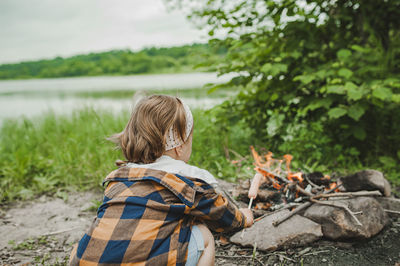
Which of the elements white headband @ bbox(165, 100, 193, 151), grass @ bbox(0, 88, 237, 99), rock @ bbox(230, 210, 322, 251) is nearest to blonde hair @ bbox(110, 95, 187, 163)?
white headband @ bbox(165, 100, 193, 151)

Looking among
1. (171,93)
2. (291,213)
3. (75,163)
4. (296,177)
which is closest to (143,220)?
(291,213)

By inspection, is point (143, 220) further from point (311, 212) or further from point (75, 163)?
point (75, 163)

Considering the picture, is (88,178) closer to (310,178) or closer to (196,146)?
(196,146)

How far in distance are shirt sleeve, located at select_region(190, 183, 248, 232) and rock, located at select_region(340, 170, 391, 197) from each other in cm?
152

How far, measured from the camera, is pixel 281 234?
2.31 metres

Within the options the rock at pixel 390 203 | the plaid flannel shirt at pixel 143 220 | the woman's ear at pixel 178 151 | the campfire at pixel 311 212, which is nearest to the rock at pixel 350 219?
the campfire at pixel 311 212

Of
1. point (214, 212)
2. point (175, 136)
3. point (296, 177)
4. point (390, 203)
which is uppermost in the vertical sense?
point (175, 136)

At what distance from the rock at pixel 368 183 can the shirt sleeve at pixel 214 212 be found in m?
1.52

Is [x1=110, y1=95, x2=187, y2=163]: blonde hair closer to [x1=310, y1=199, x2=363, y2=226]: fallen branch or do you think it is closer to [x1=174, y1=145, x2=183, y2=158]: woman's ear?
[x1=174, y1=145, x2=183, y2=158]: woman's ear

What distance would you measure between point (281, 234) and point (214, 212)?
865mm

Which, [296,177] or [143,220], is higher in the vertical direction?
[143,220]

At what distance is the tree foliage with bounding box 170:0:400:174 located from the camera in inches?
141

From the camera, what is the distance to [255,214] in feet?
8.75

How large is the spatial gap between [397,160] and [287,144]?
1478 mm
